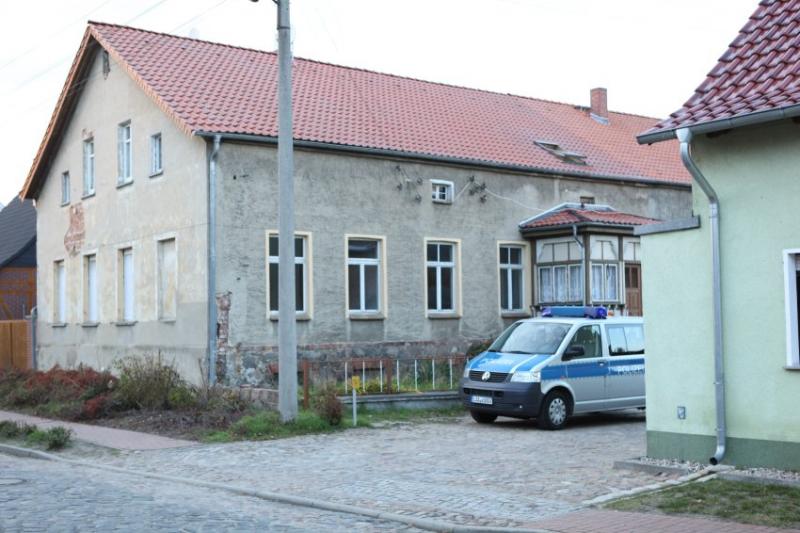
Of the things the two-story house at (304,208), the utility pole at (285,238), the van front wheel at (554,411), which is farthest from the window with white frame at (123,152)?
the van front wheel at (554,411)

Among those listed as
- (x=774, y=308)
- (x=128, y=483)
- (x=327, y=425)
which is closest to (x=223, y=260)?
(x=327, y=425)

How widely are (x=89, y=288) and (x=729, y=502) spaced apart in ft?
71.4

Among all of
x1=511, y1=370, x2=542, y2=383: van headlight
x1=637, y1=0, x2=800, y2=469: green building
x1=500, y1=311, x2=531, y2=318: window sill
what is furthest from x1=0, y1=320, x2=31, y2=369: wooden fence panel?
x1=637, y1=0, x2=800, y2=469: green building

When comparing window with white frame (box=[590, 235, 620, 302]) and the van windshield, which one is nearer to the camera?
the van windshield

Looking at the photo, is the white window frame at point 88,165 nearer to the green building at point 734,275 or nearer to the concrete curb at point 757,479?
the green building at point 734,275

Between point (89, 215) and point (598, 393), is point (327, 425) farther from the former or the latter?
point (89, 215)

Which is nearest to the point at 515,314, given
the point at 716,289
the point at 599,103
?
the point at 599,103

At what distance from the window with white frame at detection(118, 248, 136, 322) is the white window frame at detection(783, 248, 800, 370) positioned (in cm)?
1786

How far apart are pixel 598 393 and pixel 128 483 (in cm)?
874

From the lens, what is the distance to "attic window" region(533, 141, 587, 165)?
1113 inches

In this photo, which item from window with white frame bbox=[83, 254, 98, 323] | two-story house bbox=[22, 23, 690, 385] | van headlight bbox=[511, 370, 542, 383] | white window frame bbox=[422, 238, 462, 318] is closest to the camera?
van headlight bbox=[511, 370, 542, 383]

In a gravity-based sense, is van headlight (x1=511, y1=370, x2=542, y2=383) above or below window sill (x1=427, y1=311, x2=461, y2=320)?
below

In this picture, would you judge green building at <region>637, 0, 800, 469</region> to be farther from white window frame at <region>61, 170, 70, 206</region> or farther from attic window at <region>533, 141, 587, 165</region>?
white window frame at <region>61, 170, 70, 206</region>

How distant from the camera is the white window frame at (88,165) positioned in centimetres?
2778
